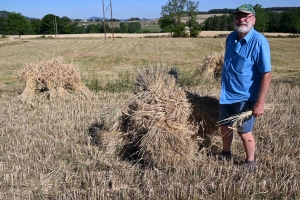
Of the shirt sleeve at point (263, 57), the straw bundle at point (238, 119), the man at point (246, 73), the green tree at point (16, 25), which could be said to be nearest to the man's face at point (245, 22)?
the man at point (246, 73)

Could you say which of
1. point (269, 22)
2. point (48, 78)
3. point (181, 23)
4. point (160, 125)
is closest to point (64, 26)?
point (181, 23)

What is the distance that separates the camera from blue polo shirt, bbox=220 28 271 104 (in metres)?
3.99

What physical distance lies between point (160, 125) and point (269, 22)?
3084 inches

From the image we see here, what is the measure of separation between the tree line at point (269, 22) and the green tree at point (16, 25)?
157ft

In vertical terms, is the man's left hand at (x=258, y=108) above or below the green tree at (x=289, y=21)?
below

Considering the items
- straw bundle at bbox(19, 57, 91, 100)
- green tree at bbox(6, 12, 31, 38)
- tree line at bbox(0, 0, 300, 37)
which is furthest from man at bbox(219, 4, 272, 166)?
green tree at bbox(6, 12, 31, 38)

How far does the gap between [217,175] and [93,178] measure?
1694mm

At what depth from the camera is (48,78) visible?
8.90 meters

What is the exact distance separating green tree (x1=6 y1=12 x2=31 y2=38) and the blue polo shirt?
83.9 metres

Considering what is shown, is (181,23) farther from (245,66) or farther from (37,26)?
(245,66)

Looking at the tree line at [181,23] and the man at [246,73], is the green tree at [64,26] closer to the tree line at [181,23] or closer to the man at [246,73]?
the tree line at [181,23]

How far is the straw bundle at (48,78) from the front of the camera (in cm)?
889

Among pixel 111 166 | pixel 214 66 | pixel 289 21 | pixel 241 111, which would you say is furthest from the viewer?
pixel 289 21

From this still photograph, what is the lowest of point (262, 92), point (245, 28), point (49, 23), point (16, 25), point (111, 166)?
point (111, 166)
